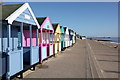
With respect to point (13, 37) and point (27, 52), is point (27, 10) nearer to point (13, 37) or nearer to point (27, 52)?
point (13, 37)

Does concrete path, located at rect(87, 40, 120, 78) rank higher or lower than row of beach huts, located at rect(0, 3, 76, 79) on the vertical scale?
lower

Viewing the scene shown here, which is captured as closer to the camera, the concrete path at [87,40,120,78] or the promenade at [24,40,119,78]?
the promenade at [24,40,119,78]

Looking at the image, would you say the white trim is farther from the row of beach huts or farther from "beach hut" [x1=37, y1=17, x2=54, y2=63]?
"beach hut" [x1=37, y1=17, x2=54, y2=63]

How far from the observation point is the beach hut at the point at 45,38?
982 cm

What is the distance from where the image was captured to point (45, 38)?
13.3 metres

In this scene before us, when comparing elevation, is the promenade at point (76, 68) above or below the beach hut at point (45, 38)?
below

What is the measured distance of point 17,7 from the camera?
259 inches

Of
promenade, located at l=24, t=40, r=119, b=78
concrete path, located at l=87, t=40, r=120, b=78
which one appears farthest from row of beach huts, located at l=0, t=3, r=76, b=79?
concrete path, located at l=87, t=40, r=120, b=78

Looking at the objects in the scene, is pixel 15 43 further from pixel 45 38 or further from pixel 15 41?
pixel 45 38

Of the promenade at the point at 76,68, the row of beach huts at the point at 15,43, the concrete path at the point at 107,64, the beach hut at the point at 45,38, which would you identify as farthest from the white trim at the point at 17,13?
the concrete path at the point at 107,64

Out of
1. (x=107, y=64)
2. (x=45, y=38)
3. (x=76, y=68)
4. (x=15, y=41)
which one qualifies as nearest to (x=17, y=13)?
(x=15, y=41)

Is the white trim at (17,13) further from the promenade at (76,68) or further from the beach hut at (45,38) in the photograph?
the promenade at (76,68)

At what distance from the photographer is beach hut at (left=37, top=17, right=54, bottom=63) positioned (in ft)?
32.2

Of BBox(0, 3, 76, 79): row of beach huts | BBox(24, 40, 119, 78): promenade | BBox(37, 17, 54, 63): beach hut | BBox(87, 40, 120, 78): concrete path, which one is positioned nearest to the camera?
BBox(0, 3, 76, 79): row of beach huts
